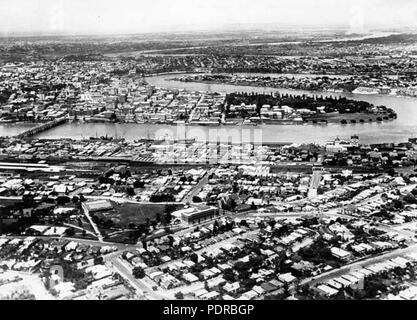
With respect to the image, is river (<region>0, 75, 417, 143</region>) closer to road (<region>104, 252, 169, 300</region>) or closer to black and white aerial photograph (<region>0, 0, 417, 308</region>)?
black and white aerial photograph (<region>0, 0, 417, 308</region>)

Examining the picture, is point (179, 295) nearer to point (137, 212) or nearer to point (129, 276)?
point (129, 276)

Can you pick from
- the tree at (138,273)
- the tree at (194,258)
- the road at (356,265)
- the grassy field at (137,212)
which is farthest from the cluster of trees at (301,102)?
the tree at (138,273)

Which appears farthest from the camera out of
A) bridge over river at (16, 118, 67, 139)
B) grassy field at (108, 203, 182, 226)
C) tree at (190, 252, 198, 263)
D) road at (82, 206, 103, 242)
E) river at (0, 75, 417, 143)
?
bridge over river at (16, 118, 67, 139)

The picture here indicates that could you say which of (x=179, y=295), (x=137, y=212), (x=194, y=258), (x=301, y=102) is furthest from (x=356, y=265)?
(x=301, y=102)

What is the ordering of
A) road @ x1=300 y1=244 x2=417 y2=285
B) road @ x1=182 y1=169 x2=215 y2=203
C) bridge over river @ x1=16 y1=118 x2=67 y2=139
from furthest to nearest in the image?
bridge over river @ x1=16 y1=118 x2=67 y2=139
road @ x1=182 y1=169 x2=215 y2=203
road @ x1=300 y1=244 x2=417 y2=285

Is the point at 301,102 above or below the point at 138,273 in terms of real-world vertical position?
above

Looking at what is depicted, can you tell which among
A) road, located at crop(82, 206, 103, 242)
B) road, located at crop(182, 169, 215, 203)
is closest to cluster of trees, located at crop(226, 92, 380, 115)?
road, located at crop(182, 169, 215, 203)

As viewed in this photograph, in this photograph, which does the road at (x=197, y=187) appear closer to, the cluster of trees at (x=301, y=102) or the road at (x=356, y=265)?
the road at (x=356, y=265)

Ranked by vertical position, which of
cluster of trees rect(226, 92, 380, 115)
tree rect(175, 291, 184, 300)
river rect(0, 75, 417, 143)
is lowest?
tree rect(175, 291, 184, 300)
